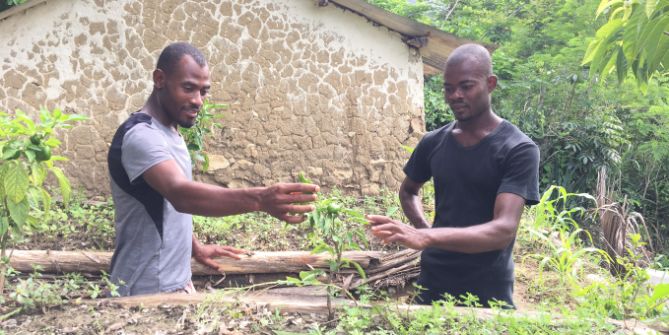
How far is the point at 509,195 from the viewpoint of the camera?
8.68 feet

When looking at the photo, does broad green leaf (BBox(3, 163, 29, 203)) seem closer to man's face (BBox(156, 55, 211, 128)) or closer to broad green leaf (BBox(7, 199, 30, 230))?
broad green leaf (BBox(7, 199, 30, 230))

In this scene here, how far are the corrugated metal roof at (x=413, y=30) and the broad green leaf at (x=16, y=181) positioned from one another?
559cm

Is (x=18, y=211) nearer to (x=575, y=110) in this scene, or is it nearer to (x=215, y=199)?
(x=215, y=199)

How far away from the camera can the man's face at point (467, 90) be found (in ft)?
9.53

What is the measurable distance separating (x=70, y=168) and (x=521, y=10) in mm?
11566

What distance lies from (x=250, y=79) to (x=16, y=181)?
5.41 metres

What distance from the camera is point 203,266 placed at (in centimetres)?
470

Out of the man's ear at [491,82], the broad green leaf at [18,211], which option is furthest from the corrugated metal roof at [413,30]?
the broad green leaf at [18,211]

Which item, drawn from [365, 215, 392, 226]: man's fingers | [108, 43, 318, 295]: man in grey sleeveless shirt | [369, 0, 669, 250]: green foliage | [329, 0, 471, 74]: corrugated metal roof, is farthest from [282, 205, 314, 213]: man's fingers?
[369, 0, 669, 250]: green foliage

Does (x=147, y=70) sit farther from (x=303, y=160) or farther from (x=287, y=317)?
(x=287, y=317)

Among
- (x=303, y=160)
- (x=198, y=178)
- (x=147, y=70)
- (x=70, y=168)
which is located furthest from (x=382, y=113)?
(x=70, y=168)

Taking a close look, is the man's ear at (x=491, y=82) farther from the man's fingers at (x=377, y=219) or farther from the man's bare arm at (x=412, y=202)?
the man's fingers at (x=377, y=219)

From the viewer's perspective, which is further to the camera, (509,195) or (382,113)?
(382,113)

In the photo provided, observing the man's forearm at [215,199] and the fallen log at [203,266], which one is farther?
the fallen log at [203,266]
